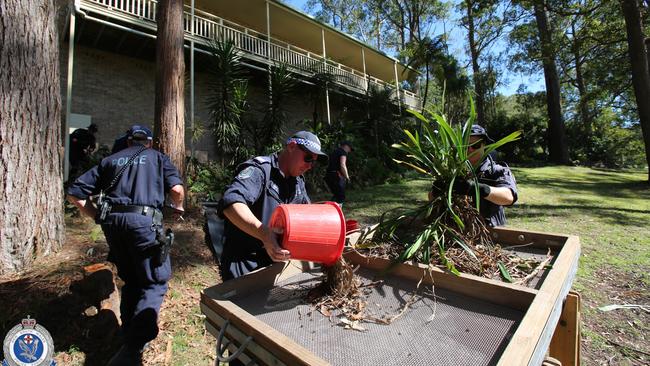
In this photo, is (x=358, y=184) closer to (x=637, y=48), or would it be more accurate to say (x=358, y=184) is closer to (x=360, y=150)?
(x=360, y=150)

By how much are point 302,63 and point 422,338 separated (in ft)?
47.9

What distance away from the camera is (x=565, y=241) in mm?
2201

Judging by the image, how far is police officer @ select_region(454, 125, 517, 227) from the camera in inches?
92.9

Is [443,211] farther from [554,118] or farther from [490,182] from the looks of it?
[554,118]

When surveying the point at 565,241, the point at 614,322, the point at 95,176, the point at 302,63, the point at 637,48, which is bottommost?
the point at 614,322

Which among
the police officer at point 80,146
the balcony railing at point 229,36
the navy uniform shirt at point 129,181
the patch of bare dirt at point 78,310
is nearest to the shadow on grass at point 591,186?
the balcony railing at point 229,36

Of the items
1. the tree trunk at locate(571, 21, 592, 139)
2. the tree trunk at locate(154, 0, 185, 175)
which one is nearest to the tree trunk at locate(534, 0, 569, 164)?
the tree trunk at locate(571, 21, 592, 139)

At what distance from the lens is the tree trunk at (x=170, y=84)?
5656 mm

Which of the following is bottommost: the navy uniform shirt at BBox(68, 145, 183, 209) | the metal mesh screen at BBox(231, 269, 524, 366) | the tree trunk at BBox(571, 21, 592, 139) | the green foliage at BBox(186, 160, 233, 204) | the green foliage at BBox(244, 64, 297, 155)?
the metal mesh screen at BBox(231, 269, 524, 366)

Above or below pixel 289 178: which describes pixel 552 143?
above

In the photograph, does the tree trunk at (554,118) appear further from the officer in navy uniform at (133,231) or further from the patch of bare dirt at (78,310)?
the officer in navy uniform at (133,231)

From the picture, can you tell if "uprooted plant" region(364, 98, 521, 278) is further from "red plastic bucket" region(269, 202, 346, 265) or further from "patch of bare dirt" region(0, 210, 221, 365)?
"patch of bare dirt" region(0, 210, 221, 365)

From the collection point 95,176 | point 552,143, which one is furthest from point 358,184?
point 552,143

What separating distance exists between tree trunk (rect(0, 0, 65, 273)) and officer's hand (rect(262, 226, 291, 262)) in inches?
121
